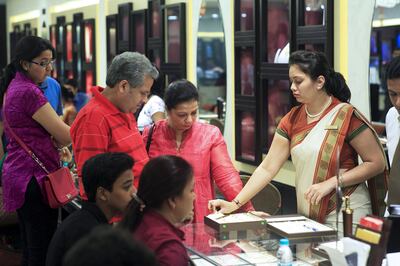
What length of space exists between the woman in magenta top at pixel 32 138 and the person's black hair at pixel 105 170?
3.69 ft

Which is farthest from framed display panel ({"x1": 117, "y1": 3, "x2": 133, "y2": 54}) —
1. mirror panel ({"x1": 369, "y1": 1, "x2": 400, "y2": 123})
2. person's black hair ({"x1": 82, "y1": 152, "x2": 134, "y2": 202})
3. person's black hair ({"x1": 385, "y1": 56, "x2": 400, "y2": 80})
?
person's black hair ({"x1": 82, "y1": 152, "x2": 134, "y2": 202})

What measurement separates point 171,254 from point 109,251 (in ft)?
2.48

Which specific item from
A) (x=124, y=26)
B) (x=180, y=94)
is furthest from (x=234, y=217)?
(x=124, y=26)

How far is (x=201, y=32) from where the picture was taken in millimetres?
6098

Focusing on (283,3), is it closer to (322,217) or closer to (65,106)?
(322,217)

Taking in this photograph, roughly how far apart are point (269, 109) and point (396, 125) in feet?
5.30

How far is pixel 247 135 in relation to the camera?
5371mm

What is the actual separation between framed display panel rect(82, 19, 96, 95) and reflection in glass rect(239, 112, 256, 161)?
13.9 feet

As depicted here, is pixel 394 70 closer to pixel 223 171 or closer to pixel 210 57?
pixel 223 171

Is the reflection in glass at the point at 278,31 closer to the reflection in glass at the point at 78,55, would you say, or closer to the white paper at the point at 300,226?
the white paper at the point at 300,226

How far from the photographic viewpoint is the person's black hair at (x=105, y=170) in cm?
261

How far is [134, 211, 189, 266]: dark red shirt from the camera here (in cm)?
211

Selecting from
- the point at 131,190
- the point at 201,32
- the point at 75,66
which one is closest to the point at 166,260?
the point at 131,190

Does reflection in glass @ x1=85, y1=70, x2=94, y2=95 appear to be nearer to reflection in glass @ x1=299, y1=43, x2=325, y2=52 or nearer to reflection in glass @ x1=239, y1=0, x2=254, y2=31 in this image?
reflection in glass @ x1=239, y1=0, x2=254, y2=31
